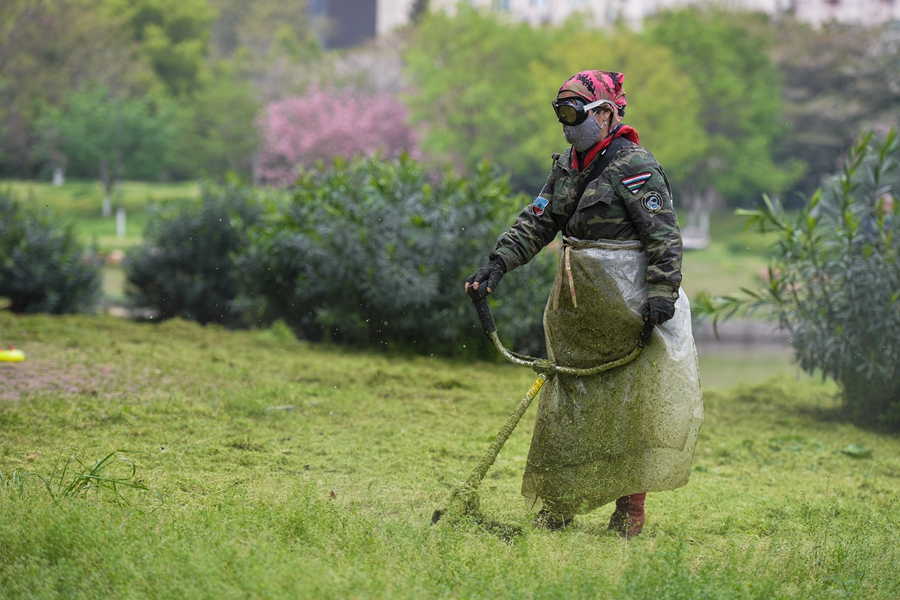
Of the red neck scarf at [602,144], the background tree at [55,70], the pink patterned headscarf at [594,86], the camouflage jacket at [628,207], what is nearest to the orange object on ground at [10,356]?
Result: the camouflage jacket at [628,207]

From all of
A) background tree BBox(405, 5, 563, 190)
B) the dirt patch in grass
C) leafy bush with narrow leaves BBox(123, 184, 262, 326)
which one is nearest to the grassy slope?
the dirt patch in grass

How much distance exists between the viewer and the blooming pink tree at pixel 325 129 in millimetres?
38688

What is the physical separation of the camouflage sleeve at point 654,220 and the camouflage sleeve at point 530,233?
15.5 inches

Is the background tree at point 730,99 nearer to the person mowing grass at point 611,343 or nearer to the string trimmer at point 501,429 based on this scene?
the person mowing grass at point 611,343

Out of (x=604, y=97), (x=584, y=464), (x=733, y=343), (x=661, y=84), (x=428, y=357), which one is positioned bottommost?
(x=733, y=343)

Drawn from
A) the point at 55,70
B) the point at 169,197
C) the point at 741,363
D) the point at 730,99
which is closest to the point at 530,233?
the point at 741,363

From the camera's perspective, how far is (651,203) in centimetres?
395

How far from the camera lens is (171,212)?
12852 mm

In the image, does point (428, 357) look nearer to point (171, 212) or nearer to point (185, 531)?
point (171, 212)

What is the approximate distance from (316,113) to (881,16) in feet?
82.1

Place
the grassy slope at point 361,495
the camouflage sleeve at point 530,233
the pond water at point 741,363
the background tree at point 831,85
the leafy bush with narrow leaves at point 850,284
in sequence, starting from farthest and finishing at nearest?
1. the background tree at point 831,85
2. the pond water at point 741,363
3. the leafy bush with narrow leaves at point 850,284
4. the camouflage sleeve at point 530,233
5. the grassy slope at point 361,495

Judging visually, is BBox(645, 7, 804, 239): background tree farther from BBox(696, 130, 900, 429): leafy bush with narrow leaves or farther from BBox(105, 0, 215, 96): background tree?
BBox(696, 130, 900, 429): leafy bush with narrow leaves

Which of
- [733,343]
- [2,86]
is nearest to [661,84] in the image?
[733,343]

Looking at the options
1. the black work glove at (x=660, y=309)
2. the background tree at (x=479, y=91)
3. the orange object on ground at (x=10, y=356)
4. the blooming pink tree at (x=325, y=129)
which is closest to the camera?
the black work glove at (x=660, y=309)
